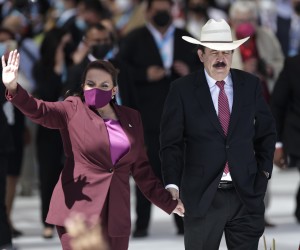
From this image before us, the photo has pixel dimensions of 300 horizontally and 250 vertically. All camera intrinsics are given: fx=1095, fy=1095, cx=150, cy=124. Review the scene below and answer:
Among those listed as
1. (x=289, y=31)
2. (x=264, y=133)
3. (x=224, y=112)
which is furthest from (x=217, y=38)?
(x=289, y=31)

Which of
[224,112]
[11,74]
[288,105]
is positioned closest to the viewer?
[11,74]

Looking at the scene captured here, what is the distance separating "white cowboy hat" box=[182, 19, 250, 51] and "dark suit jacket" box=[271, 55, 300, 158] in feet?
8.27

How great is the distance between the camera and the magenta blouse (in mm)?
6391

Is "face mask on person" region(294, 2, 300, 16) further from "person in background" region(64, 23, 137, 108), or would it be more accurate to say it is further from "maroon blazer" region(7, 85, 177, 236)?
"maroon blazer" region(7, 85, 177, 236)

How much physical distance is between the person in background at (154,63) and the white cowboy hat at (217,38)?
137 inches

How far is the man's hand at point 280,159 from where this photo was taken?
9068mm

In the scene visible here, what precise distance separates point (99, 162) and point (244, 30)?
4501mm

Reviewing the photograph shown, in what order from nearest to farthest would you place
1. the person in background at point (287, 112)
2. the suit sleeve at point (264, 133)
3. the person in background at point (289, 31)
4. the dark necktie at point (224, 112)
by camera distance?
the dark necktie at point (224, 112) → the suit sleeve at point (264, 133) → the person in background at point (287, 112) → the person in background at point (289, 31)

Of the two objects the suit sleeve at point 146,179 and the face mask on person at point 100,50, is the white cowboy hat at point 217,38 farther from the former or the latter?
the face mask on person at point 100,50

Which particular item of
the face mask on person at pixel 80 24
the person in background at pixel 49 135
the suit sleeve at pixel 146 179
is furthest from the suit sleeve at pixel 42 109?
the face mask on person at pixel 80 24

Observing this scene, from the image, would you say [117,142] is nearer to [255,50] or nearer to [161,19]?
[161,19]

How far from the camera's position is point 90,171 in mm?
6367

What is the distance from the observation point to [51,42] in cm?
1023

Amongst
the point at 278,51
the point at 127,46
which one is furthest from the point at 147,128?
the point at 278,51
